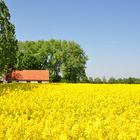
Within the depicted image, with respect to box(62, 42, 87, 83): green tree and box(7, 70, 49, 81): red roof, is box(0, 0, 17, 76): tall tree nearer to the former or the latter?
box(7, 70, 49, 81): red roof

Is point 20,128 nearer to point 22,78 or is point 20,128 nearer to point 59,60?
point 22,78

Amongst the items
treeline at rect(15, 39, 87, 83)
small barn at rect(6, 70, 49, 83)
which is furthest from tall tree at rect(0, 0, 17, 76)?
treeline at rect(15, 39, 87, 83)

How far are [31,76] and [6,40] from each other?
40398 millimetres

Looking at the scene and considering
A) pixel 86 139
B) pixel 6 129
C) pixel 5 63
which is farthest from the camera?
pixel 5 63

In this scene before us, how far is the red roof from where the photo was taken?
76750 mm

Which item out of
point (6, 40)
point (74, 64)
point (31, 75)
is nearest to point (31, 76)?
point (31, 75)

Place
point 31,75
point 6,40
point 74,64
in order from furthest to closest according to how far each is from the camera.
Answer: point 74,64 < point 31,75 < point 6,40

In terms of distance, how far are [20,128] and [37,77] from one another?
69.2 m

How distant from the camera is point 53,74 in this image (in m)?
95.9

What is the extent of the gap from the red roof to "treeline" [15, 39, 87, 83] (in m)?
8.44

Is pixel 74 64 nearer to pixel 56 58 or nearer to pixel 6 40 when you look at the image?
pixel 56 58

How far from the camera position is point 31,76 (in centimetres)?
7806

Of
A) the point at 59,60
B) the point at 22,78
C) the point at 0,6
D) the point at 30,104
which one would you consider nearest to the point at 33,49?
the point at 59,60

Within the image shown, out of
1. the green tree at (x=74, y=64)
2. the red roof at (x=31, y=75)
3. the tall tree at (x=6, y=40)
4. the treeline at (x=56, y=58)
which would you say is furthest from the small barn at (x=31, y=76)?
the tall tree at (x=6, y=40)
